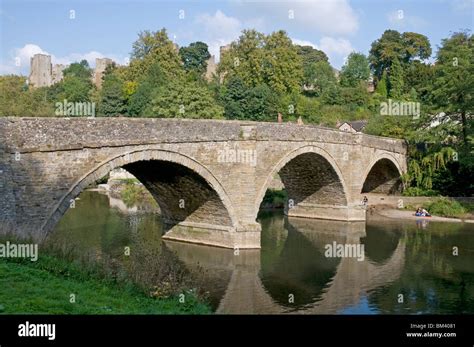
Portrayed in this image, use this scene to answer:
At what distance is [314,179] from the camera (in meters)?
30.4

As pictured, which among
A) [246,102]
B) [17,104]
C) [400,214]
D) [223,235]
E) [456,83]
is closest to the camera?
[223,235]

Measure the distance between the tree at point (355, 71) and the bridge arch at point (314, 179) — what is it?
4109 cm

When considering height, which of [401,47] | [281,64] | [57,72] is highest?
[57,72]

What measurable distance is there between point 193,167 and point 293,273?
514 centimetres

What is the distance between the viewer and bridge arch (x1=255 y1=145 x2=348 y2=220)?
92.6 ft

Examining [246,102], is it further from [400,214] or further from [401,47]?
[401,47]

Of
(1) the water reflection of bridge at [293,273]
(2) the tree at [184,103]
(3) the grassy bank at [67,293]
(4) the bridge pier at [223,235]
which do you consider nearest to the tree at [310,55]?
(2) the tree at [184,103]

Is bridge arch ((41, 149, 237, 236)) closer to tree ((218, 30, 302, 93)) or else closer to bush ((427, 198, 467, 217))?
bush ((427, 198, 467, 217))

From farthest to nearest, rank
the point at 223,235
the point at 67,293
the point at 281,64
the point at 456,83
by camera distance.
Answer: the point at 281,64
the point at 456,83
the point at 223,235
the point at 67,293

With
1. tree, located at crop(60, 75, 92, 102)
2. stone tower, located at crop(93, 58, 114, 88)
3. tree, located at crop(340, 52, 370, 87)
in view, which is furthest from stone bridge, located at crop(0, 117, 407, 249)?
stone tower, located at crop(93, 58, 114, 88)

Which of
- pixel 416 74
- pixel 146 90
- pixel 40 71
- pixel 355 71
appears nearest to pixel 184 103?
pixel 146 90

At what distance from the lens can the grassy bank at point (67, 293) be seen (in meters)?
8.93
